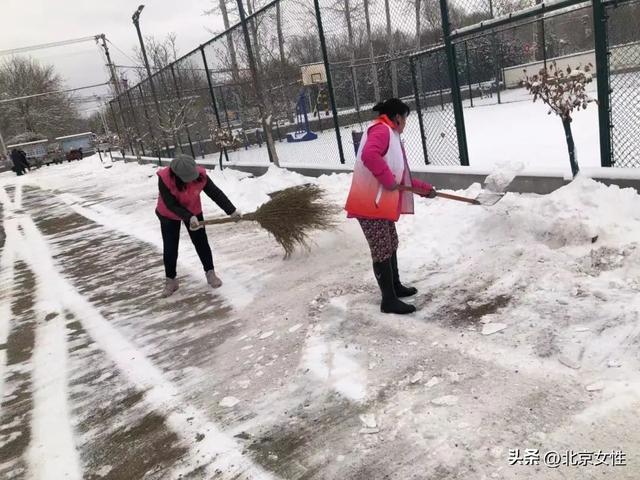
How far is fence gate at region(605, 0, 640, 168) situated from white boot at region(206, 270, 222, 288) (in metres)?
4.03

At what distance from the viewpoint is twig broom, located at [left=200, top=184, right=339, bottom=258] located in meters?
5.50

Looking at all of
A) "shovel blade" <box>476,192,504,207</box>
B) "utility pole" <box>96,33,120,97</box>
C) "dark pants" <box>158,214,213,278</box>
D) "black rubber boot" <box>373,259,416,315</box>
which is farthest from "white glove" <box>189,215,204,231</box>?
"utility pole" <box>96,33,120,97</box>

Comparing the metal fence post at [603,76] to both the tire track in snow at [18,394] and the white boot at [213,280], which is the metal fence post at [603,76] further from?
the tire track in snow at [18,394]

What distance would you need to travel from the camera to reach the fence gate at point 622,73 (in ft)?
16.5

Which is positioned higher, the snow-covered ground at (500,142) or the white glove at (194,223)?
the white glove at (194,223)

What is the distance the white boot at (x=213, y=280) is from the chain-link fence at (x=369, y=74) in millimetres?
3519

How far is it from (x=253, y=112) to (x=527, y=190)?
733 centimetres

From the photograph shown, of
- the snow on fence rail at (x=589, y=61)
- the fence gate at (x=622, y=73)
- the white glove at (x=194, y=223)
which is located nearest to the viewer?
the white glove at (x=194, y=223)

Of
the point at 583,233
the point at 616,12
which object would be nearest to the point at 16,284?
the point at 583,233

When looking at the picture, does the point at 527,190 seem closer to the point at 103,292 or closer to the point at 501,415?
the point at 501,415

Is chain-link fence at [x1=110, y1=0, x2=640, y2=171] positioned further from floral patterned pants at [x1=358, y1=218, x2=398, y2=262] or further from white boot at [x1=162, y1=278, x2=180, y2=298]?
white boot at [x1=162, y1=278, x2=180, y2=298]

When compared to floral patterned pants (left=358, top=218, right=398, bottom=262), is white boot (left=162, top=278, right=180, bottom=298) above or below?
below

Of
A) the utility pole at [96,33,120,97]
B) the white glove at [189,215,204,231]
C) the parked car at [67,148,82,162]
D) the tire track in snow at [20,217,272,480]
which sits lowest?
Result: the tire track in snow at [20,217,272,480]

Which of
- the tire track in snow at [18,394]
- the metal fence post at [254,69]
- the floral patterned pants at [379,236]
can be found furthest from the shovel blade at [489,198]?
the metal fence post at [254,69]
